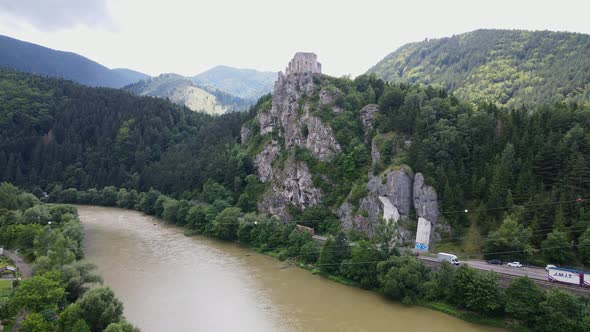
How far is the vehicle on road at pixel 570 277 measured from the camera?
31172 millimetres

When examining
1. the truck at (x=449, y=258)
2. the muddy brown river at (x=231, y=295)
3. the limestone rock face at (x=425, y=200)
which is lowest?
the muddy brown river at (x=231, y=295)

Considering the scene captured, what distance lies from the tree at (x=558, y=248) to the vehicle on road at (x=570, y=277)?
470 centimetres

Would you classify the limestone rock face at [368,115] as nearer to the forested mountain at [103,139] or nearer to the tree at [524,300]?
the forested mountain at [103,139]

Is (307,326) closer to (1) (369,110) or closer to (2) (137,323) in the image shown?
(2) (137,323)

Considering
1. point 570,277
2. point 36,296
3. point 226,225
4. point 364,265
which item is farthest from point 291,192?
point 36,296

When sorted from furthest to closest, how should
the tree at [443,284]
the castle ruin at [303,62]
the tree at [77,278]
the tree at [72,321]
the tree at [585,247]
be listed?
the castle ruin at [303,62] → the tree at [443,284] → the tree at [585,247] → the tree at [77,278] → the tree at [72,321]

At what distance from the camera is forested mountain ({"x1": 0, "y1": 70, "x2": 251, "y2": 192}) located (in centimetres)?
9981

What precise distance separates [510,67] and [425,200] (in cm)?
10370

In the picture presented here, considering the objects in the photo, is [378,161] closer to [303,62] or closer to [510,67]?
[303,62]

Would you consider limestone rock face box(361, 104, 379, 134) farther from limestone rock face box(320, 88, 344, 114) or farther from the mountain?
the mountain

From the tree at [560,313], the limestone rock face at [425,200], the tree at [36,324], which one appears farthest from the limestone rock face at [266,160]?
the tree at [560,313]

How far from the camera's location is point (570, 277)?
31.6m

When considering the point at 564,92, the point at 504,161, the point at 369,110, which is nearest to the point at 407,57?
the point at 564,92

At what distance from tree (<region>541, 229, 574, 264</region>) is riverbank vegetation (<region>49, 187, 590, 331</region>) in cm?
669
